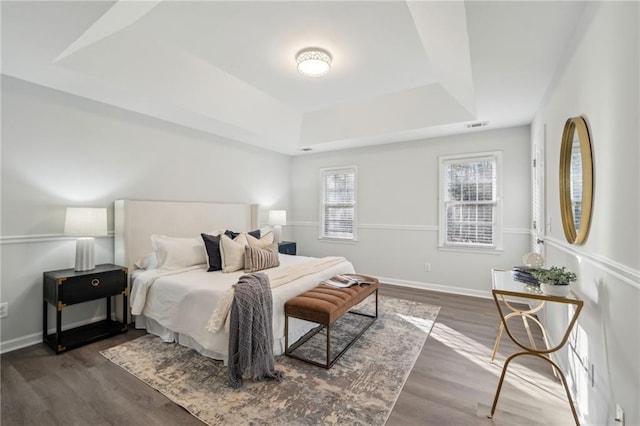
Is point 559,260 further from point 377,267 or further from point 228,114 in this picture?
point 228,114

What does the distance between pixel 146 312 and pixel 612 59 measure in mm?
3895

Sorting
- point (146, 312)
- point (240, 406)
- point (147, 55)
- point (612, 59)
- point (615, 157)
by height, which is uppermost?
point (147, 55)

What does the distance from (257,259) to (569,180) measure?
2.83 meters

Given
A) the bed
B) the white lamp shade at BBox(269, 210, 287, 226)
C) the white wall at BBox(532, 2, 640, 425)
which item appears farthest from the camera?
the white lamp shade at BBox(269, 210, 287, 226)

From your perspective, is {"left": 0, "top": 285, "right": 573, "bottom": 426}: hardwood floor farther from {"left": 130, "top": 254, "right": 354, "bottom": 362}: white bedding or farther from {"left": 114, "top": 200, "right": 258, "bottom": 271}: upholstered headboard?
{"left": 114, "top": 200, "right": 258, "bottom": 271}: upholstered headboard

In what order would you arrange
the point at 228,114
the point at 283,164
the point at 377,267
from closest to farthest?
the point at 228,114 < the point at 377,267 < the point at 283,164

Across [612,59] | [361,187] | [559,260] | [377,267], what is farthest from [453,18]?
[377,267]

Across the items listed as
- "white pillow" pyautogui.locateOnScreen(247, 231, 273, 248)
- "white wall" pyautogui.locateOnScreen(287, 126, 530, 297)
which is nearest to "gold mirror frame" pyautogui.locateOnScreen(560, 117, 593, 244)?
"white wall" pyautogui.locateOnScreen(287, 126, 530, 297)

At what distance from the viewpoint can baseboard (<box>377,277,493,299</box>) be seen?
4270 millimetres

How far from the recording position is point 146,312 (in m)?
2.89

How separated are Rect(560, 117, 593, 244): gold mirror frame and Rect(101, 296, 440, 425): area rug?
1.56m

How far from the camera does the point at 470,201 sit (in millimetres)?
4391

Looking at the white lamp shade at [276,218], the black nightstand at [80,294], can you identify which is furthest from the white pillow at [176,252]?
the white lamp shade at [276,218]

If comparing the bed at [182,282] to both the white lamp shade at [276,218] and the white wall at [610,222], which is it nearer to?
the white lamp shade at [276,218]
